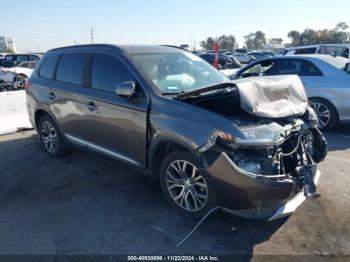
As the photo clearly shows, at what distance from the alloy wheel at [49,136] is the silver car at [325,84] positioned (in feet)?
16.5

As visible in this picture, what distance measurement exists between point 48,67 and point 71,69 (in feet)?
2.59

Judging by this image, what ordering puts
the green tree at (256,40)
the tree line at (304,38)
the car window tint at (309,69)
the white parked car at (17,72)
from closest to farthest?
the car window tint at (309,69) → the white parked car at (17,72) → the tree line at (304,38) → the green tree at (256,40)

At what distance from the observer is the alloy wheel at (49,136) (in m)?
5.67

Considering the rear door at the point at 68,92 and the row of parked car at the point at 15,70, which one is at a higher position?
the rear door at the point at 68,92

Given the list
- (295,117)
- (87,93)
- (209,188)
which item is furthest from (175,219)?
(87,93)

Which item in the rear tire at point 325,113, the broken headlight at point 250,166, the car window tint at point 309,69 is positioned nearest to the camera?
the broken headlight at point 250,166

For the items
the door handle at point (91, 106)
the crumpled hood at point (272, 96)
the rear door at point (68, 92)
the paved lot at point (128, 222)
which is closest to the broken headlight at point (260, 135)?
the crumpled hood at point (272, 96)

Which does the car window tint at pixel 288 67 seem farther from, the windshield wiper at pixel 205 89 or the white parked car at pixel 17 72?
the white parked car at pixel 17 72

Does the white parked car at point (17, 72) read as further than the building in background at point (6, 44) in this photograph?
No

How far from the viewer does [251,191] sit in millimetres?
2996

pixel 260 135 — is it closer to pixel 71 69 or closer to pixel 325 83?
pixel 71 69

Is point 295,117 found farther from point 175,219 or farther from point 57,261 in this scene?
point 57,261

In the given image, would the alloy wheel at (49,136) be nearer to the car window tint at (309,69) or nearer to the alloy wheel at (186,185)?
the alloy wheel at (186,185)

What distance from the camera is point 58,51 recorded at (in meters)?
5.50
